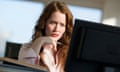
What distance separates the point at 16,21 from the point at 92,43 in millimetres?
4226

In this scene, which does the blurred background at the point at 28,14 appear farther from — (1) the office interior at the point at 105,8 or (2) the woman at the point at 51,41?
(2) the woman at the point at 51,41

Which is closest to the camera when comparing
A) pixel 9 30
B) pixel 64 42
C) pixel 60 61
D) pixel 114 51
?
pixel 114 51

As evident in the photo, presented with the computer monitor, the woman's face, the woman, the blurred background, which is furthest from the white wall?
the computer monitor

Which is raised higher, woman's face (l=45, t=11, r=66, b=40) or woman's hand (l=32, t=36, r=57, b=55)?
woman's face (l=45, t=11, r=66, b=40)

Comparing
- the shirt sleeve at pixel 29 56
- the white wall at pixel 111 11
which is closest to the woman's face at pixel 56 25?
the shirt sleeve at pixel 29 56

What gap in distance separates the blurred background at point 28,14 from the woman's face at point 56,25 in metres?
3.45

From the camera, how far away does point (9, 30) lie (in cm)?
514

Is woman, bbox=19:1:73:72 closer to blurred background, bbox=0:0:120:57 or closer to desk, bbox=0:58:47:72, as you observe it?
desk, bbox=0:58:47:72

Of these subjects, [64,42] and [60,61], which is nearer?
[60,61]

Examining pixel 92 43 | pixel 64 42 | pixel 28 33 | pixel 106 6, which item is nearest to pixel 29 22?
pixel 28 33

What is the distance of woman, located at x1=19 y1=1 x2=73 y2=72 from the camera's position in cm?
156

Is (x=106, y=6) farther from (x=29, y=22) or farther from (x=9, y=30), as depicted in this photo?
(x=9, y=30)

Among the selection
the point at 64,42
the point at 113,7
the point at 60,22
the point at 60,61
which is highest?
the point at 113,7

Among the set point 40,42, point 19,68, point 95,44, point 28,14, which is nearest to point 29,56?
point 40,42
